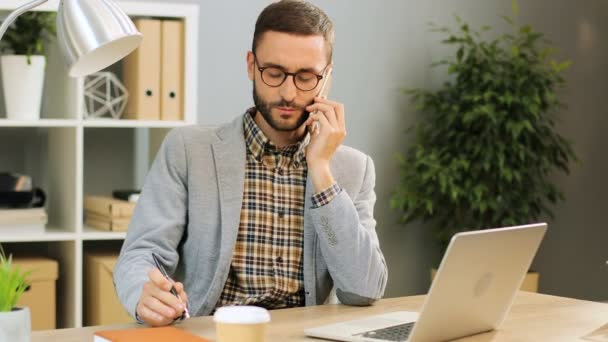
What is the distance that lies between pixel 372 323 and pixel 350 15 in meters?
2.72

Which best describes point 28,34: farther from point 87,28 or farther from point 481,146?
point 481,146

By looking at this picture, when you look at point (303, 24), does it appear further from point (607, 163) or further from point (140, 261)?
point (607, 163)

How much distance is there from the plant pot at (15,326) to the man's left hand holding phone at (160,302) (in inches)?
11.8

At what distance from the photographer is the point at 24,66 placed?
122 inches

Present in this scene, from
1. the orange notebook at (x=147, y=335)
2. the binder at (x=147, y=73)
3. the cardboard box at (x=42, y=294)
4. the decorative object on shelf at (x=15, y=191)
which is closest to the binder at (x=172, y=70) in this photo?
the binder at (x=147, y=73)

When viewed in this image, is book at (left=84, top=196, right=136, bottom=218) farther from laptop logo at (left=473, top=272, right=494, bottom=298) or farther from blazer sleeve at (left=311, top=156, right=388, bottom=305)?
laptop logo at (left=473, top=272, right=494, bottom=298)

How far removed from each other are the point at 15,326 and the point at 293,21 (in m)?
0.97

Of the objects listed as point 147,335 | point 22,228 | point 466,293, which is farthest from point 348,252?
point 22,228

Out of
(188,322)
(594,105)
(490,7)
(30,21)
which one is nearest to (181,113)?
(30,21)

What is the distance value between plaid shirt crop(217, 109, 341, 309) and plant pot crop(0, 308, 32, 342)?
2.30ft

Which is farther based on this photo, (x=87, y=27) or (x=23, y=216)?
(x=23, y=216)

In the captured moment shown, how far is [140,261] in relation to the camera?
1.82 m

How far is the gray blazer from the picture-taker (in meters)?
1.92

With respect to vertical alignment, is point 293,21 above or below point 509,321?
above
